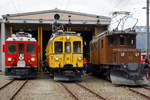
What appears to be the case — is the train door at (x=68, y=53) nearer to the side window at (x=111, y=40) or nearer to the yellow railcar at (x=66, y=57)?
the yellow railcar at (x=66, y=57)

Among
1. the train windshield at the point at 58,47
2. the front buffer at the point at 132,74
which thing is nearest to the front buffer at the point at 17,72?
the train windshield at the point at 58,47

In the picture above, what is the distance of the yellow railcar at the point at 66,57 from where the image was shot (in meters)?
15.0

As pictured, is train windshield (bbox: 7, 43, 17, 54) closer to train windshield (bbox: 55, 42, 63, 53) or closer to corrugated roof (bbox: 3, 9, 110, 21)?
train windshield (bbox: 55, 42, 63, 53)

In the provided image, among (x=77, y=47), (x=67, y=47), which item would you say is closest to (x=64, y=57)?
(x=67, y=47)

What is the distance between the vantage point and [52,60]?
15383 mm

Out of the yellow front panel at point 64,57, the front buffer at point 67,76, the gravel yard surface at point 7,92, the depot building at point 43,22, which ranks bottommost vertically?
the gravel yard surface at point 7,92

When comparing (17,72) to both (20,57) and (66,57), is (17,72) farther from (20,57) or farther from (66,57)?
(66,57)

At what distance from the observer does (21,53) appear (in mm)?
16484

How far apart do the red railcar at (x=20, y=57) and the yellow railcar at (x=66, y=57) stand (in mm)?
1981

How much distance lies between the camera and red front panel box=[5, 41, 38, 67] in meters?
16.2

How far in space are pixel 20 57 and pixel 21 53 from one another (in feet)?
0.98

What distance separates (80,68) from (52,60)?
185 cm

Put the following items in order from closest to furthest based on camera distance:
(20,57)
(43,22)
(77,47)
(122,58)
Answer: (122,58), (77,47), (20,57), (43,22)

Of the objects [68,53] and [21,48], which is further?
[21,48]
